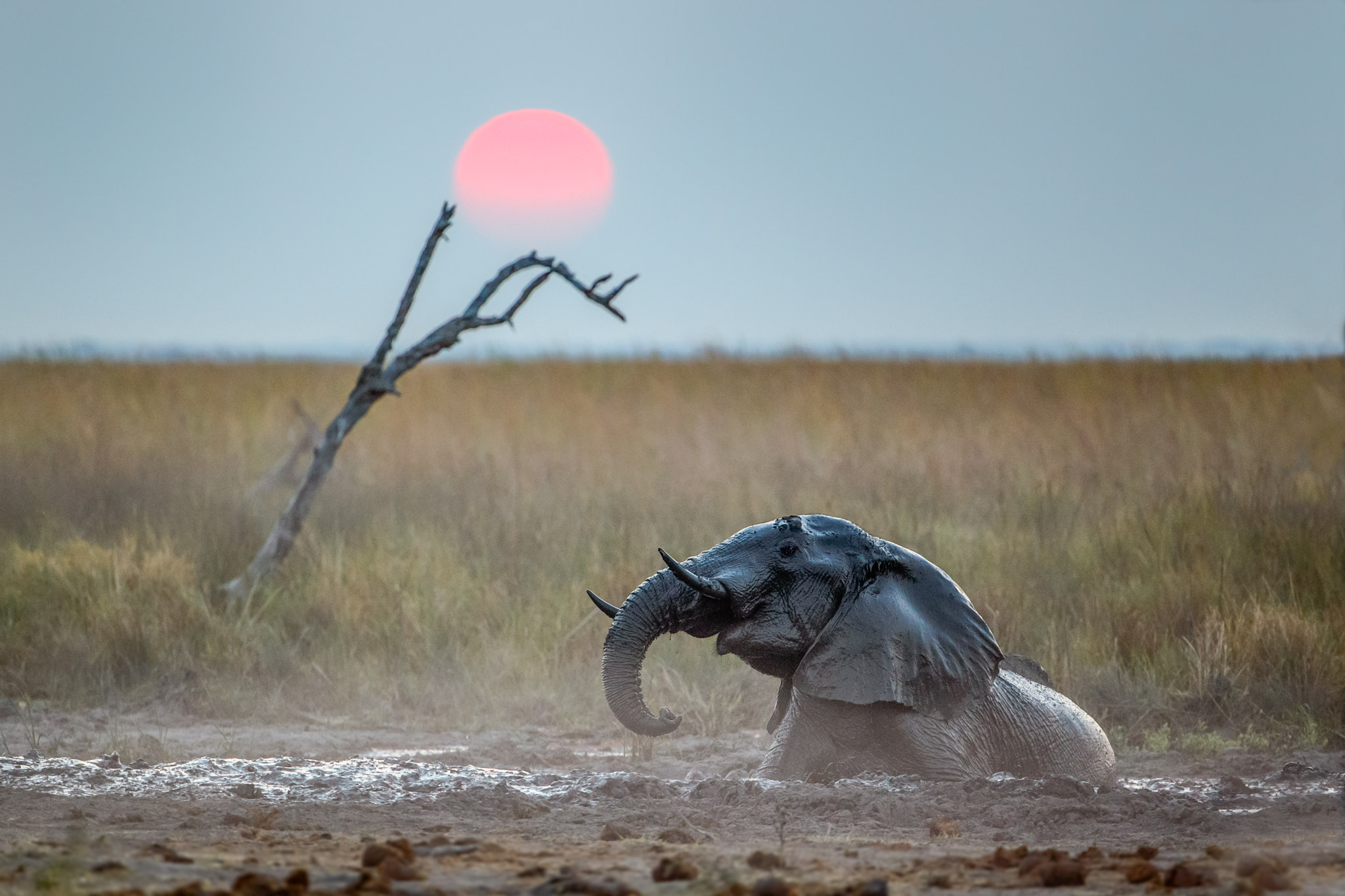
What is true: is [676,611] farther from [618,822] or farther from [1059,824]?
[1059,824]

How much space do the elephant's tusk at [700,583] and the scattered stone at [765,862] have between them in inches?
44.5

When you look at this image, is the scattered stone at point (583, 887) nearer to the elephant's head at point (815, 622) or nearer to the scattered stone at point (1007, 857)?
the scattered stone at point (1007, 857)

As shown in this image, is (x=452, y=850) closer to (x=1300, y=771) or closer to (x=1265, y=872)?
(x=1265, y=872)

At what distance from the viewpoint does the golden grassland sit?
22.5ft

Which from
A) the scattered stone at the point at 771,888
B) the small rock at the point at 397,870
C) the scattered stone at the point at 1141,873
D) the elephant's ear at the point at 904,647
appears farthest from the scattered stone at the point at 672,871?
the elephant's ear at the point at 904,647

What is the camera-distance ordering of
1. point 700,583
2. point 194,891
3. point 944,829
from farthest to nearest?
point 700,583 < point 944,829 < point 194,891

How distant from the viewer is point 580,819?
4.59 m

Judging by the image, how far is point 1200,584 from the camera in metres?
7.67

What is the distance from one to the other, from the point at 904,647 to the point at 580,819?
125cm

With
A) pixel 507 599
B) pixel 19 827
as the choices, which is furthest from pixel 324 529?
pixel 19 827

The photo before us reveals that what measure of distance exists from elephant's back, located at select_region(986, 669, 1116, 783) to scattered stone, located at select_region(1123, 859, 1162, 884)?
172cm

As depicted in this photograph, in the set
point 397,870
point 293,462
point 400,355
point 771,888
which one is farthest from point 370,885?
point 293,462

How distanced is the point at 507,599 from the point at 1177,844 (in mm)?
4434

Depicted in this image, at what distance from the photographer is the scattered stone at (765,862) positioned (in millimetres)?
3449
